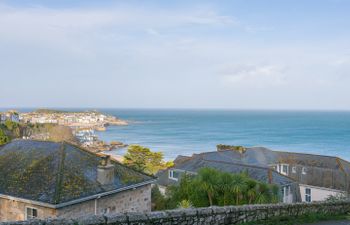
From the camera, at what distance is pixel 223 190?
1430 centimetres

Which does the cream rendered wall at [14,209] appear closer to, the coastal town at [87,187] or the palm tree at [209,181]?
the coastal town at [87,187]

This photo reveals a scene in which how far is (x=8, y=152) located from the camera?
1730cm

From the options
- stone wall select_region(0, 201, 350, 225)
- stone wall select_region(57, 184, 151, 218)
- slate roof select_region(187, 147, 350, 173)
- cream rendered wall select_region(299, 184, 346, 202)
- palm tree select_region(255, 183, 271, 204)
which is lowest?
cream rendered wall select_region(299, 184, 346, 202)

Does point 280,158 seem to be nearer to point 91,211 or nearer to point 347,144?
point 91,211

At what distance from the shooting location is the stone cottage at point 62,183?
13445mm

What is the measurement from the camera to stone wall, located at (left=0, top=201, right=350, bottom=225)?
676 cm

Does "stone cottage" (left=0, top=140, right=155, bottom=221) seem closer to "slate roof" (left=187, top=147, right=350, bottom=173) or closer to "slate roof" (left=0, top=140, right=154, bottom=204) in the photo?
"slate roof" (left=0, top=140, right=154, bottom=204)

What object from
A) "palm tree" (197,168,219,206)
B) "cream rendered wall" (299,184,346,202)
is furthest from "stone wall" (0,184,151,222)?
"cream rendered wall" (299,184,346,202)

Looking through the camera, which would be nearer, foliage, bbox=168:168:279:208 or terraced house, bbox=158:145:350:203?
foliage, bbox=168:168:279:208

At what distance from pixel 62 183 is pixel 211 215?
768cm

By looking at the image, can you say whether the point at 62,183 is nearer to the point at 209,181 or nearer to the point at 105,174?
the point at 105,174

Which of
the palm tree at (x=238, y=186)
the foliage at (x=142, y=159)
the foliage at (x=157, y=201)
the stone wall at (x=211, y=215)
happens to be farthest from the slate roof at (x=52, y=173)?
the foliage at (x=142, y=159)

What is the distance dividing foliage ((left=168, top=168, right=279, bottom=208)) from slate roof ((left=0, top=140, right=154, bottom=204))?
10.5 feet

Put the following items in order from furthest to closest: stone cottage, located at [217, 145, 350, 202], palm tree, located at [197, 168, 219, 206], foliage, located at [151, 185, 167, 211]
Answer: stone cottage, located at [217, 145, 350, 202] → foliage, located at [151, 185, 167, 211] → palm tree, located at [197, 168, 219, 206]
